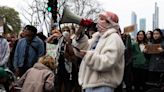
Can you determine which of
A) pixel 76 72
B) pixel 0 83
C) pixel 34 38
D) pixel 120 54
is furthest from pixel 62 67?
pixel 34 38

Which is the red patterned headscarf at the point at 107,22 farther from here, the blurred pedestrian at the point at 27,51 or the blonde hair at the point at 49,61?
the blurred pedestrian at the point at 27,51

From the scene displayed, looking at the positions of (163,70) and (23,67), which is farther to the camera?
(163,70)

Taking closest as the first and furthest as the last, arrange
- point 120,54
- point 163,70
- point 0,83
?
point 120,54
point 0,83
point 163,70

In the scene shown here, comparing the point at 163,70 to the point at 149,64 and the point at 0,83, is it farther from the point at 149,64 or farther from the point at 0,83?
the point at 0,83

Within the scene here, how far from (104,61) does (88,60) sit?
0.64 feet

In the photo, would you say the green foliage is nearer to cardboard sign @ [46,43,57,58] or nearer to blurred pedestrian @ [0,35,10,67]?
blurred pedestrian @ [0,35,10,67]

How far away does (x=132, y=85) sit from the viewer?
12.4 metres

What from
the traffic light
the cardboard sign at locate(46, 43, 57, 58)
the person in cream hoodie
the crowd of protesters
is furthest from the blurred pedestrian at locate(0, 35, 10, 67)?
the traffic light

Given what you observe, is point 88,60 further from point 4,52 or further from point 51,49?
point 4,52

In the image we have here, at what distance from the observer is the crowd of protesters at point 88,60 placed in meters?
6.37

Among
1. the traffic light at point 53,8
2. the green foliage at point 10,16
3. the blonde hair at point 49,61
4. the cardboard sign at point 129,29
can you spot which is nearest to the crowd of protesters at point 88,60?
the blonde hair at point 49,61

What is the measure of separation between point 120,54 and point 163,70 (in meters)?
5.47

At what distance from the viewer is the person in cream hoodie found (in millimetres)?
6281

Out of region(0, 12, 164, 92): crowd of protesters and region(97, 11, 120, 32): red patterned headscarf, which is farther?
region(97, 11, 120, 32): red patterned headscarf
